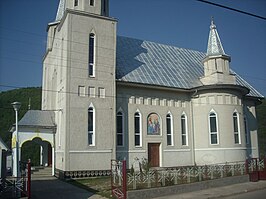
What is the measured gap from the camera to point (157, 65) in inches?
1126

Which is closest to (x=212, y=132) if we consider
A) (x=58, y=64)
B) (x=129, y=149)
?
(x=129, y=149)

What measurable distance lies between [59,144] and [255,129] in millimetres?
20595

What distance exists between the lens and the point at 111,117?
22.0 m

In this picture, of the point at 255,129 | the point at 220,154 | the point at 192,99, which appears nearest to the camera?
the point at 220,154

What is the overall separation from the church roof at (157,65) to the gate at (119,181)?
10505mm

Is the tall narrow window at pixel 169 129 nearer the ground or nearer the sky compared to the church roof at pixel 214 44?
nearer the ground

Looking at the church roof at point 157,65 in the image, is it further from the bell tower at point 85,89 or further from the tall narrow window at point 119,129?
the tall narrow window at point 119,129

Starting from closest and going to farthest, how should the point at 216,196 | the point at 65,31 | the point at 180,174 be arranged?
the point at 216,196 → the point at 180,174 → the point at 65,31

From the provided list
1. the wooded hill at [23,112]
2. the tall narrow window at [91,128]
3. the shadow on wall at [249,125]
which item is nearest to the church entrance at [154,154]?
the tall narrow window at [91,128]

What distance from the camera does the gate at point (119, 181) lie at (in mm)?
12766

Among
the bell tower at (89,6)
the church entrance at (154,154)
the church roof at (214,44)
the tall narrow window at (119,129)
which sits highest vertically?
the bell tower at (89,6)

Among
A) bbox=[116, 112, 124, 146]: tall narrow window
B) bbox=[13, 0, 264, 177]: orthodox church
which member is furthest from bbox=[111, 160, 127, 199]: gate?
bbox=[116, 112, 124, 146]: tall narrow window

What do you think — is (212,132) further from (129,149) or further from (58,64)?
(58,64)

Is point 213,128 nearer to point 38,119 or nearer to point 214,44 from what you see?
point 214,44
